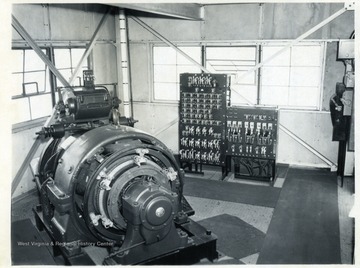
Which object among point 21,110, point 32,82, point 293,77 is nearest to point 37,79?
point 32,82

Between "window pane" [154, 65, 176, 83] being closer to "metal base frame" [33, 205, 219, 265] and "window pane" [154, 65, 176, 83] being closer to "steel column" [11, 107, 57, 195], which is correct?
"steel column" [11, 107, 57, 195]

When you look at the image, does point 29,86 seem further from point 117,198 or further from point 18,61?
point 117,198

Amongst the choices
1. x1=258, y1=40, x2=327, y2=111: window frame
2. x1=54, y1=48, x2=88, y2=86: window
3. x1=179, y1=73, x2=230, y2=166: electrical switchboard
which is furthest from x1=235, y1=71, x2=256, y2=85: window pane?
x1=54, y1=48, x2=88, y2=86: window

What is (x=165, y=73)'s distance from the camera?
22.9ft

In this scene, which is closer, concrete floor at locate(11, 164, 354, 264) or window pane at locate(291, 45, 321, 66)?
concrete floor at locate(11, 164, 354, 264)

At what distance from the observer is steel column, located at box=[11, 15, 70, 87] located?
4.77 m

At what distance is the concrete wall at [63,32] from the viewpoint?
16.7ft

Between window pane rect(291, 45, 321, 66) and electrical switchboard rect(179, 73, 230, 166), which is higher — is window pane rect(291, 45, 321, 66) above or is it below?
above

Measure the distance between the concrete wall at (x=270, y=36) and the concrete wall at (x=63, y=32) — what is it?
1.63 ft

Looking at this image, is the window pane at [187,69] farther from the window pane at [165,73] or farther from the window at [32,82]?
the window at [32,82]

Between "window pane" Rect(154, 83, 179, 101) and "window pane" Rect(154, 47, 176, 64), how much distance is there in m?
0.43

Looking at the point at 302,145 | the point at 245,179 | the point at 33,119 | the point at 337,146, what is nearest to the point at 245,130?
the point at 245,179

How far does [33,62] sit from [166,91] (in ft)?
8.44

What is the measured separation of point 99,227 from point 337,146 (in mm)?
4627
